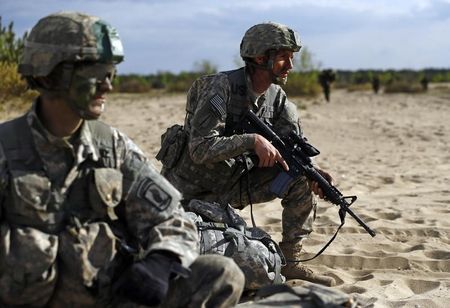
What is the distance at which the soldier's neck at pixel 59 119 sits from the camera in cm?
303

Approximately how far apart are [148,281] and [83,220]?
0.35 metres

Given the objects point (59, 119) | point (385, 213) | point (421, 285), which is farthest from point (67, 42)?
point (385, 213)

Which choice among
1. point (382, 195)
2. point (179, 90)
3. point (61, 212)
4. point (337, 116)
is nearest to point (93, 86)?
point (61, 212)

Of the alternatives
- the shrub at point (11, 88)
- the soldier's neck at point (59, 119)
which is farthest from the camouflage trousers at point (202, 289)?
the shrub at point (11, 88)

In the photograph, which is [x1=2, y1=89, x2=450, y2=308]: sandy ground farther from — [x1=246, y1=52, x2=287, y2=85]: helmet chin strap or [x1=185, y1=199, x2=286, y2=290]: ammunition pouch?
[x1=246, y1=52, x2=287, y2=85]: helmet chin strap

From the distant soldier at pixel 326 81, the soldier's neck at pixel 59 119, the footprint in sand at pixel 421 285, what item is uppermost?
the soldier's neck at pixel 59 119

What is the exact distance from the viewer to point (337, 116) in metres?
18.6

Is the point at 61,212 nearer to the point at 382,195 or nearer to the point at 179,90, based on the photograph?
the point at 382,195

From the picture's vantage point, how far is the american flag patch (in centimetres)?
489

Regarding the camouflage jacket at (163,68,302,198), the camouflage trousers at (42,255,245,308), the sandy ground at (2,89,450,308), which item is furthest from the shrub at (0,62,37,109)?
the camouflage trousers at (42,255,245,308)

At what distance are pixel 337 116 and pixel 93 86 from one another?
15.9 m

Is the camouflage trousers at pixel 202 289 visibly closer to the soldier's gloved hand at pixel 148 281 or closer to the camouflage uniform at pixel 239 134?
the soldier's gloved hand at pixel 148 281

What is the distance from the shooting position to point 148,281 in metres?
2.91

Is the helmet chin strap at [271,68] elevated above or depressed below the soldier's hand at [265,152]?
above
